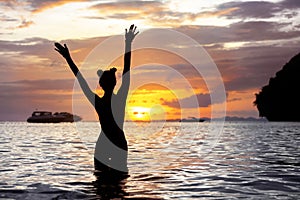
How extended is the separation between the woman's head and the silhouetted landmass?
605 ft

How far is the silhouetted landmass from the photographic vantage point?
184125mm

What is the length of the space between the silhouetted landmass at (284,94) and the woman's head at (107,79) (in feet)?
605

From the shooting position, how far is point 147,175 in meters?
15.5

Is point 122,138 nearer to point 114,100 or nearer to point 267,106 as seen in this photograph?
point 114,100

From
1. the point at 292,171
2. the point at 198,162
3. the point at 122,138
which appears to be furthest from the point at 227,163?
the point at 122,138

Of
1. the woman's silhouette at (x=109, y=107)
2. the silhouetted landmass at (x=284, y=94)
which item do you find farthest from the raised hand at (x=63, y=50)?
the silhouetted landmass at (x=284, y=94)

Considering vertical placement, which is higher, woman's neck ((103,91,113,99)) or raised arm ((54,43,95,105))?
raised arm ((54,43,95,105))

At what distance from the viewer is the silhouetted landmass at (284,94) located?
184125mm

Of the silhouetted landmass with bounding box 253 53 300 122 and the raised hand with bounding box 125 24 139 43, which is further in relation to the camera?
the silhouetted landmass with bounding box 253 53 300 122

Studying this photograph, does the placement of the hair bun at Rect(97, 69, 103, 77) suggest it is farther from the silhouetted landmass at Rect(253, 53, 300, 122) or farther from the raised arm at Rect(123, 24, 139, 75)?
the silhouetted landmass at Rect(253, 53, 300, 122)

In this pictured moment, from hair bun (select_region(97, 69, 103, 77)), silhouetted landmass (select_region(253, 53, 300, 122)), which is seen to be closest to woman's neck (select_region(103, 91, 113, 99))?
hair bun (select_region(97, 69, 103, 77))

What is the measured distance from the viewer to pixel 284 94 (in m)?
186

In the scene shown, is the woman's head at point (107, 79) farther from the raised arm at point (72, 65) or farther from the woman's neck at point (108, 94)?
the raised arm at point (72, 65)

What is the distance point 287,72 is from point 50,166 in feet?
599
